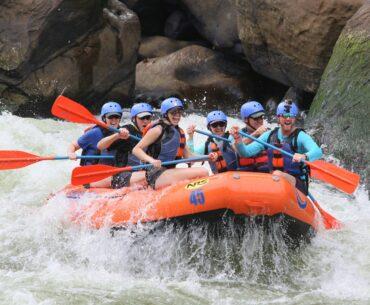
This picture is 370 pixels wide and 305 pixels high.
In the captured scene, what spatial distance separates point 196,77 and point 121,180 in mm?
7167

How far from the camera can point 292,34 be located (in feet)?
37.3

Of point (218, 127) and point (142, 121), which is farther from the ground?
point (142, 121)

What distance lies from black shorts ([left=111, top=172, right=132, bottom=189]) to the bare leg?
74 centimetres

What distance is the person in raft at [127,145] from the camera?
22.9 ft

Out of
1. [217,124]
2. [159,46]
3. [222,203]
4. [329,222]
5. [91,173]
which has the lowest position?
[222,203]

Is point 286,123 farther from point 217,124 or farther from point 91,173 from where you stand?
point 91,173

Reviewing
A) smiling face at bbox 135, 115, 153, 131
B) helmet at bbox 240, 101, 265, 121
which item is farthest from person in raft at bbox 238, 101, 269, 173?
smiling face at bbox 135, 115, 153, 131

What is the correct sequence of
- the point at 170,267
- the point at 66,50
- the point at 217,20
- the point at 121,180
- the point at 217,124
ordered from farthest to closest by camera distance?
1. the point at 217,20
2. the point at 66,50
3. the point at 121,180
4. the point at 217,124
5. the point at 170,267

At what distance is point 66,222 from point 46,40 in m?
5.77

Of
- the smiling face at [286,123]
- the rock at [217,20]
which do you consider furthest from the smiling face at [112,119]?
the rock at [217,20]

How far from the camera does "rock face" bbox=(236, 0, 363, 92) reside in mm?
10883

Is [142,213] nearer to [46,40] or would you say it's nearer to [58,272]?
[58,272]

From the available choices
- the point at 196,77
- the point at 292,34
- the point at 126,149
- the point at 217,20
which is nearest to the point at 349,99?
the point at 292,34

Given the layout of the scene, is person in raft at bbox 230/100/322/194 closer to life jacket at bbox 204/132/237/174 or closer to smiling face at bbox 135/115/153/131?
life jacket at bbox 204/132/237/174
